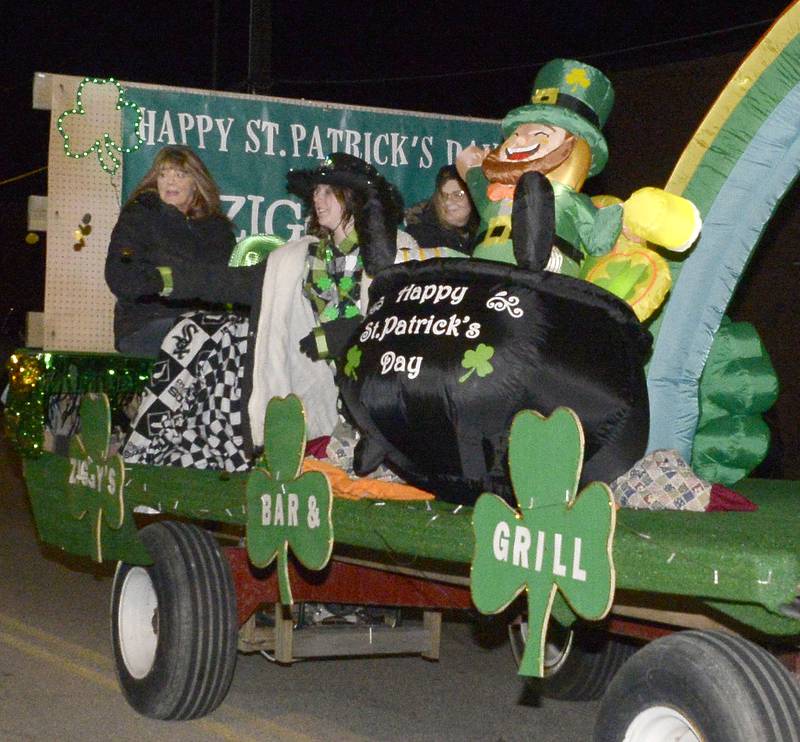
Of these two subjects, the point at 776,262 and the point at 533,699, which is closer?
the point at 533,699

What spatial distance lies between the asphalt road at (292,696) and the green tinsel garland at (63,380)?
1.07 meters

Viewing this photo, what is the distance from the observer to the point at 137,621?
5945 mm

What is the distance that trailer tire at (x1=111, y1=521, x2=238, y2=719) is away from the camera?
5.43 metres

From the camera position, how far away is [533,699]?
643cm

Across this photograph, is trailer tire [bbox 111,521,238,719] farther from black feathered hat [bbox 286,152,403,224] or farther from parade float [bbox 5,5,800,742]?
black feathered hat [bbox 286,152,403,224]

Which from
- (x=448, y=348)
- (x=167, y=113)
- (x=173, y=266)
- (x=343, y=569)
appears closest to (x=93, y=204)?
(x=167, y=113)

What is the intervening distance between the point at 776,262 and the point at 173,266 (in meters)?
8.19

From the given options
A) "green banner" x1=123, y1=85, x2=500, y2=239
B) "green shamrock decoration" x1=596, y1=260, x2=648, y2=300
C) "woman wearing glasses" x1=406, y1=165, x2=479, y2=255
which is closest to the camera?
"green shamrock decoration" x1=596, y1=260, x2=648, y2=300

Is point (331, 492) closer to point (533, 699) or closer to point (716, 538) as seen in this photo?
point (716, 538)

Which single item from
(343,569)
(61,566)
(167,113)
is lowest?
(61,566)

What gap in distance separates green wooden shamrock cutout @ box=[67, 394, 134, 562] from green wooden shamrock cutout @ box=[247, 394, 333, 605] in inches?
43.9

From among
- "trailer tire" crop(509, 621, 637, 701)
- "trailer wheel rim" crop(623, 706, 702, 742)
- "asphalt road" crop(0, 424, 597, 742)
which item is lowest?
"asphalt road" crop(0, 424, 597, 742)

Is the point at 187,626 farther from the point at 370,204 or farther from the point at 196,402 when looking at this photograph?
the point at 370,204

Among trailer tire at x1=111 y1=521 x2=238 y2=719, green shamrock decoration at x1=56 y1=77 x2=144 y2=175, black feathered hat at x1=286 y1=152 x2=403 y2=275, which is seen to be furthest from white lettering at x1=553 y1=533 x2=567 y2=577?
green shamrock decoration at x1=56 y1=77 x2=144 y2=175
